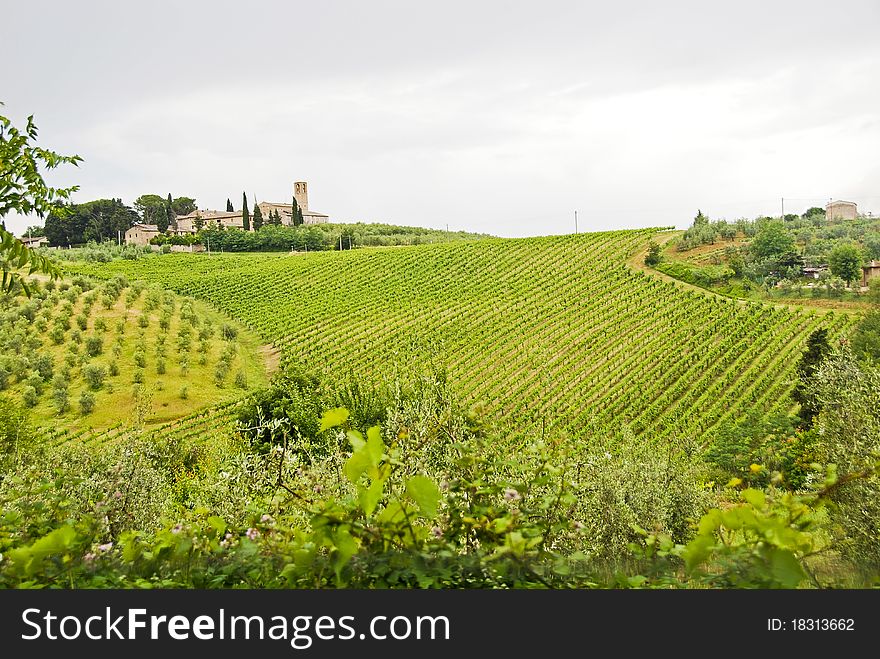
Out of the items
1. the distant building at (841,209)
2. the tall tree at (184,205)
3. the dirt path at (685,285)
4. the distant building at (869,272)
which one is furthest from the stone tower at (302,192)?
the distant building at (869,272)

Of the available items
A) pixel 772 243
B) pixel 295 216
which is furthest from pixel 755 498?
pixel 295 216

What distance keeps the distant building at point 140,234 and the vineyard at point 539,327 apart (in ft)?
44.3

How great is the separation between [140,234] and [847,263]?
223ft

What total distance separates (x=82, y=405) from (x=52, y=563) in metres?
27.3

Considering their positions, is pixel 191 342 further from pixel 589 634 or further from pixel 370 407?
pixel 589 634

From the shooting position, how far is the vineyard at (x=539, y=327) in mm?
27031

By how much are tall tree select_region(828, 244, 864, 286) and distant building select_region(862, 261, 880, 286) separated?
0.27 m

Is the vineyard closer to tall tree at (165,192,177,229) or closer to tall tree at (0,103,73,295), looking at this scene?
tall tree at (0,103,73,295)

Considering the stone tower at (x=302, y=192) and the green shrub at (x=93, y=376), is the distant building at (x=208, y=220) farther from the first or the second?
the green shrub at (x=93, y=376)

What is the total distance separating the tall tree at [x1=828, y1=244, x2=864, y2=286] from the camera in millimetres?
38156

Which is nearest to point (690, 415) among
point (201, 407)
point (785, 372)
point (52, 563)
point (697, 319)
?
point (785, 372)

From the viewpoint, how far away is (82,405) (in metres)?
26.6

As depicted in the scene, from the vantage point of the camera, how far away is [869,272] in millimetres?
38125

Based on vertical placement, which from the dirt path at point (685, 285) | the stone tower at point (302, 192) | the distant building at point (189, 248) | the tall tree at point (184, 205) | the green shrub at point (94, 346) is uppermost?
the stone tower at point (302, 192)
